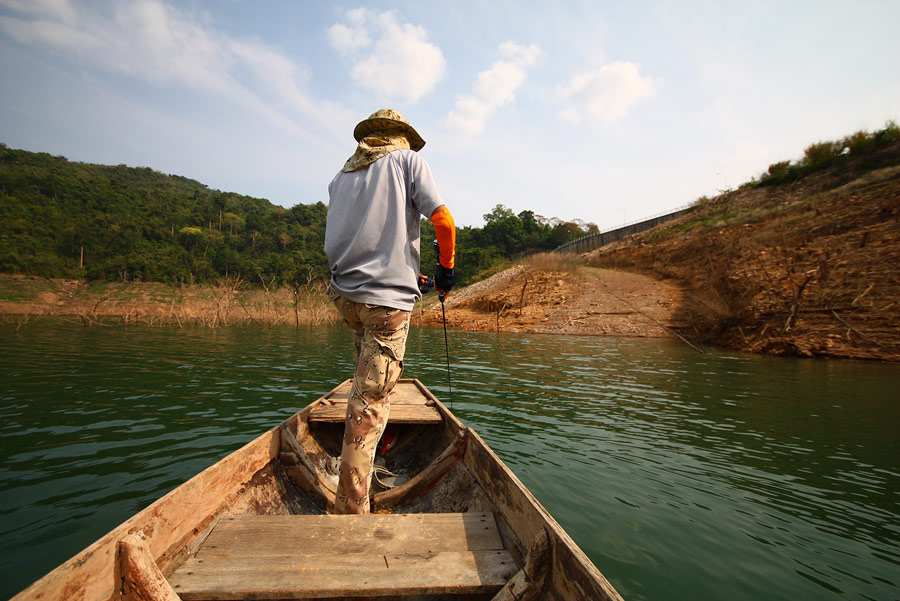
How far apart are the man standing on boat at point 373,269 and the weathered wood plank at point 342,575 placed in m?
0.69

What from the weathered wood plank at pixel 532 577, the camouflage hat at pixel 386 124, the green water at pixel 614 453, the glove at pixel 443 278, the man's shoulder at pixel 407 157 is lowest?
the green water at pixel 614 453

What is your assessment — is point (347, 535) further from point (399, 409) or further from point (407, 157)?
point (399, 409)

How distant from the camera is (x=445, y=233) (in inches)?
102

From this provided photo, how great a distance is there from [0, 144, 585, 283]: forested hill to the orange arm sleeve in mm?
32441

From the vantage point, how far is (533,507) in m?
1.76

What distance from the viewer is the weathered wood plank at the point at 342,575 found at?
1.54 meters

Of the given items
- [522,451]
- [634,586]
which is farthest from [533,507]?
[522,451]

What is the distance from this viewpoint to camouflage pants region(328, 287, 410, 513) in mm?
2389

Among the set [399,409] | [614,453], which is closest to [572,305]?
[614,453]

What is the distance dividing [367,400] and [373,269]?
0.81 metres

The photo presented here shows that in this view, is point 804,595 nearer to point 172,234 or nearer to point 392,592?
point 392,592

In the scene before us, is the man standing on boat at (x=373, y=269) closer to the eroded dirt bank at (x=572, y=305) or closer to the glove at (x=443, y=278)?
the glove at (x=443, y=278)

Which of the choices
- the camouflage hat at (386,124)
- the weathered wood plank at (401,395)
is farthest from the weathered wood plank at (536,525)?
the camouflage hat at (386,124)

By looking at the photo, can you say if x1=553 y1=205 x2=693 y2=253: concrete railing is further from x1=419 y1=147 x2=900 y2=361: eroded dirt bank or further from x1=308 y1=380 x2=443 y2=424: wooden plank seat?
x1=308 y1=380 x2=443 y2=424: wooden plank seat
